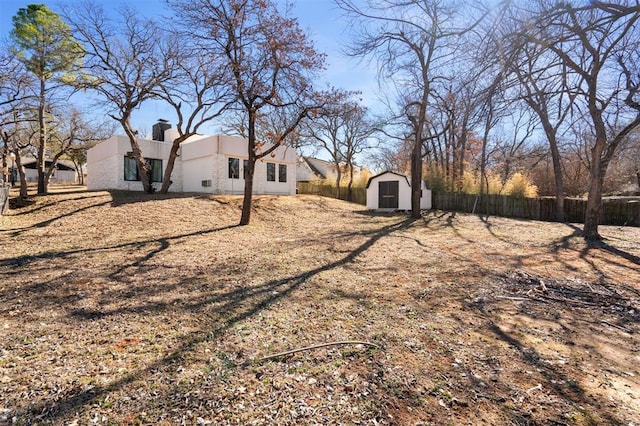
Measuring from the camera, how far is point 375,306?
3.89 metres

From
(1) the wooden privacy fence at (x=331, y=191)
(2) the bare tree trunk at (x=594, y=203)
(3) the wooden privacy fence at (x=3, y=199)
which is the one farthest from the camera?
(1) the wooden privacy fence at (x=331, y=191)

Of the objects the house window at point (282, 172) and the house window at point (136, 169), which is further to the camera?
the house window at point (282, 172)

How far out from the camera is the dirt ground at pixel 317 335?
2076mm

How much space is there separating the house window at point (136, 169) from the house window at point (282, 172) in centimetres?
682

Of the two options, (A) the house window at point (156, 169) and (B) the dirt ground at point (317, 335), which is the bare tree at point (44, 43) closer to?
(A) the house window at point (156, 169)

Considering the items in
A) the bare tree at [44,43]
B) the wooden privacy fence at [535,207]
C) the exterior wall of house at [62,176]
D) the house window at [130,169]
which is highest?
the bare tree at [44,43]

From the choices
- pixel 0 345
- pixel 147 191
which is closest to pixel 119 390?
pixel 0 345

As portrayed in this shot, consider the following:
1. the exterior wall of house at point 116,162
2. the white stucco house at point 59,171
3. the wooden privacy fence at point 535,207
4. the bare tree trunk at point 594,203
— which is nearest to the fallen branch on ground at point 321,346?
the bare tree trunk at point 594,203

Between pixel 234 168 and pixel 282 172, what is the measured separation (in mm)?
3240

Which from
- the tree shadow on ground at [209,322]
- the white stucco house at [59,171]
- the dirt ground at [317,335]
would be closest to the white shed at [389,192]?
the dirt ground at [317,335]

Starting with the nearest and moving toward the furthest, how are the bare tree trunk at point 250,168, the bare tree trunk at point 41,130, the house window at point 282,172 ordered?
the bare tree trunk at point 250,168 < the bare tree trunk at point 41,130 < the house window at point 282,172

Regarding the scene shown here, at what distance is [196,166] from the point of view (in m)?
18.0

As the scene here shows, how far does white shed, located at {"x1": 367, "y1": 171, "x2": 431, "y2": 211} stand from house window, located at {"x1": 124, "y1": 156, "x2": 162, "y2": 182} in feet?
39.6

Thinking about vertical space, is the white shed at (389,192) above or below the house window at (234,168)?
below
